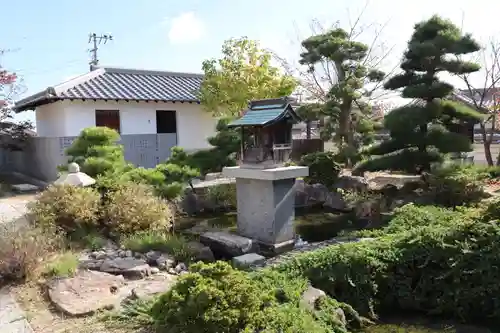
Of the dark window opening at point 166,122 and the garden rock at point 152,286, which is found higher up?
the dark window opening at point 166,122

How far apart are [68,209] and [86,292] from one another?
2632 mm

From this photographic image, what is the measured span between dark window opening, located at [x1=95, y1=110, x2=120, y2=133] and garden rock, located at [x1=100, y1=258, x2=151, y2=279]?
874 centimetres

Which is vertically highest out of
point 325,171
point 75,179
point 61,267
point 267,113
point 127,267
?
point 267,113

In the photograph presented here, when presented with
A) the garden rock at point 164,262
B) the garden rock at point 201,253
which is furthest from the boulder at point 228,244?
the garden rock at point 164,262

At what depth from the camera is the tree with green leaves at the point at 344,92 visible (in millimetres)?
11875

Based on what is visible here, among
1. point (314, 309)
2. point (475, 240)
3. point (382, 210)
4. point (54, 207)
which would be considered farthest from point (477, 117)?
point (54, 207)

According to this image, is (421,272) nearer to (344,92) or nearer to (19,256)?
(19,256)

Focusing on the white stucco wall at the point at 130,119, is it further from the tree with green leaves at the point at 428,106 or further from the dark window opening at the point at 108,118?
the tree with green leaves at the point at 428,106

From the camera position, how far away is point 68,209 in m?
6.59

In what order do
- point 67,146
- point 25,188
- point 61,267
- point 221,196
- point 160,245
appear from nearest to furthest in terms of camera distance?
point 61,267
point 160,245
point 221,196
point 67,146
point 25,188

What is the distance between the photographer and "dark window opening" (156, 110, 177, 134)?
14719mm

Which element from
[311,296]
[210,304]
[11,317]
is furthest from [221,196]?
[210,304]

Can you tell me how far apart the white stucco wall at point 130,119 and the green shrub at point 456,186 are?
29.1 feet

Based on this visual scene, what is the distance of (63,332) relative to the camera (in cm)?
356
